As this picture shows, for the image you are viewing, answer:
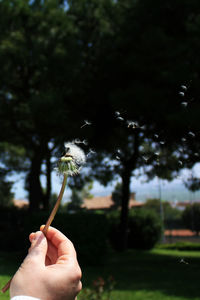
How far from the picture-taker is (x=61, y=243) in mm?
1304

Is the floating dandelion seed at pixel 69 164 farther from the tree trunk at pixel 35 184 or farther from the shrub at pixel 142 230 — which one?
the shrub at pixel 142 230

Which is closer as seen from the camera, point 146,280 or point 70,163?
point 70,163

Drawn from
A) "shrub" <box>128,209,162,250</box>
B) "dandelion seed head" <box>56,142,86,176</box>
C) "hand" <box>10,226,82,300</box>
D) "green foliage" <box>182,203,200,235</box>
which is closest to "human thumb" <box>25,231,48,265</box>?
"hand" <box>10,226,82,300</box>

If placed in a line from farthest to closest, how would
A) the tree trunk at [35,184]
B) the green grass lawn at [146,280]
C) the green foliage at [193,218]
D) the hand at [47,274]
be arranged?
the green foliage at [193,218] → the tree trunk at [35,184] → the green grass lawn at [146,280] → the hand at [47,274]

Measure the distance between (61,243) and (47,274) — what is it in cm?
19

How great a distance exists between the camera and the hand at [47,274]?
3.49 ft

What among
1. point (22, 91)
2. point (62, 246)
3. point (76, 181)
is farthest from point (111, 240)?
point (62, 246)

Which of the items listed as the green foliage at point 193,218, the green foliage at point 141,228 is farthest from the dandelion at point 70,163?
the green foliage at point 193,218

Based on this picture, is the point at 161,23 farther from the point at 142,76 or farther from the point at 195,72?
the point at 195,72

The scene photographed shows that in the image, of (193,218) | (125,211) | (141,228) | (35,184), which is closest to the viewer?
(35,184)

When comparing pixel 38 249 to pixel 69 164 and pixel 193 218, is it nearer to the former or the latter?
pixel 69 164

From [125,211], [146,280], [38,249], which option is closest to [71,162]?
[38,249]

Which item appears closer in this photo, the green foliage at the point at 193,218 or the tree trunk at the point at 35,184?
the tree trunk at the point at 35,184

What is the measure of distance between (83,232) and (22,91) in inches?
398
